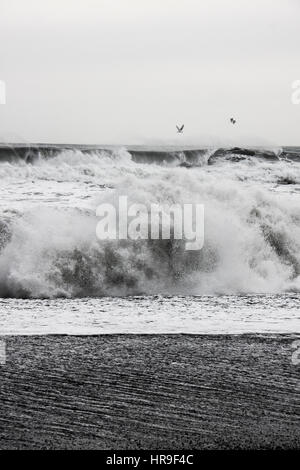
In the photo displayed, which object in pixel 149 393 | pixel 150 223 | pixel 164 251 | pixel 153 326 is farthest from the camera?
pixel 150 223

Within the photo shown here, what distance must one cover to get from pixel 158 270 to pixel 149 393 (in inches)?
194

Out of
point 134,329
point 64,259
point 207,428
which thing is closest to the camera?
point 207,428

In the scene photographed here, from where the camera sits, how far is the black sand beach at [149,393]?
4312 millimetres

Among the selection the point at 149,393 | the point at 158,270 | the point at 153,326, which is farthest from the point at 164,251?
the point at 149,393

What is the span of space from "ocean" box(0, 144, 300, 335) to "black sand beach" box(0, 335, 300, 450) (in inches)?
23.9

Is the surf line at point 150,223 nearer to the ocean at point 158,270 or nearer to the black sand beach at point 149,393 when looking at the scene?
the ocean at point 158,270

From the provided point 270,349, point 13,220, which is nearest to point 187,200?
point 13,220

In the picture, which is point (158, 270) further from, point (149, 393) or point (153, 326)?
point (149, 393)

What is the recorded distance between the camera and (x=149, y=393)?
5.00 metres

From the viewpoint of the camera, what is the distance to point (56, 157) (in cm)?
2686

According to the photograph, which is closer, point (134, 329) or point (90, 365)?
point (90, 365)

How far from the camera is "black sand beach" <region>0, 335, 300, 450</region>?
4.31 meters
